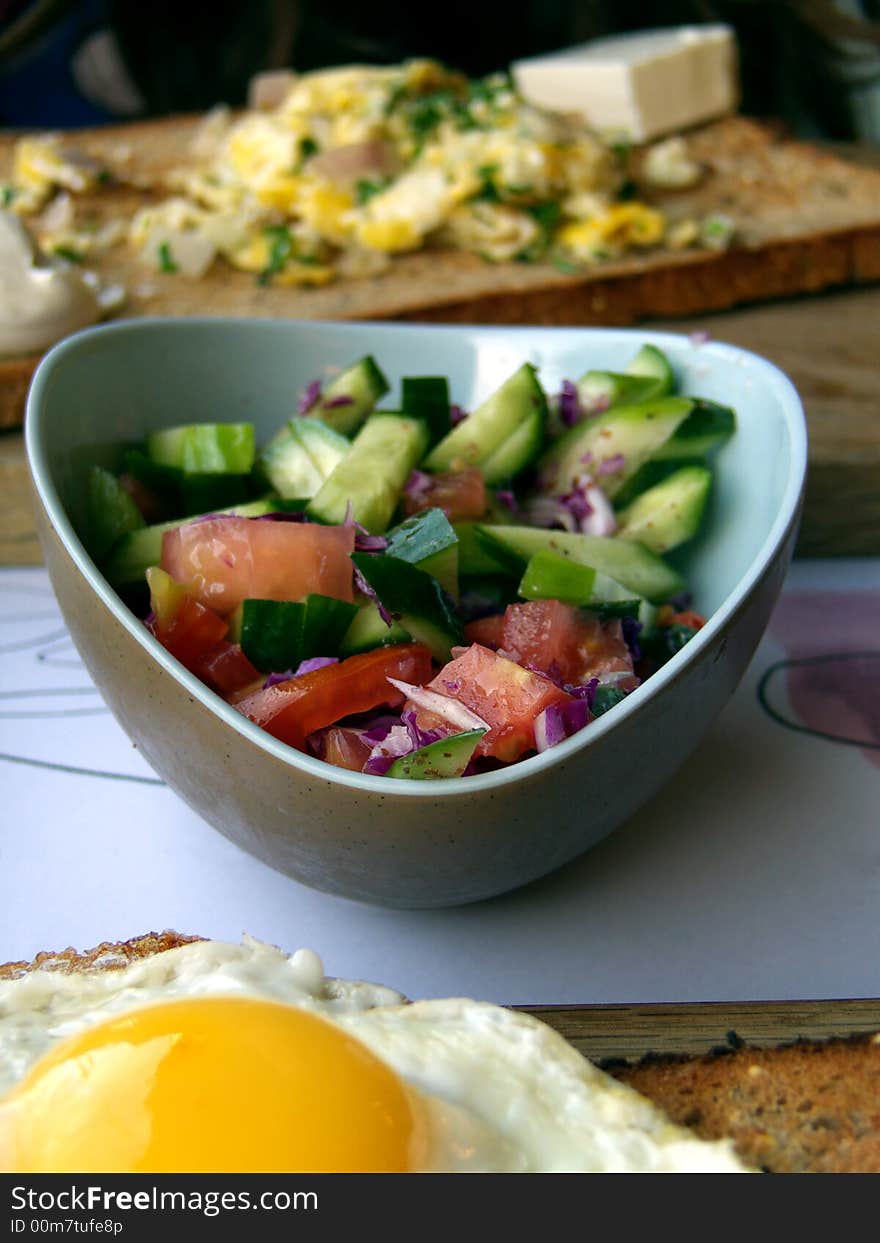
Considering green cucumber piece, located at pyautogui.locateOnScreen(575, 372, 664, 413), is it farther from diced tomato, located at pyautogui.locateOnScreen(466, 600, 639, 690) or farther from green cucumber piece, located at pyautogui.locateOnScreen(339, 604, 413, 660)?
green cucumber piece, located at pyautogui.locateOnScreen(339, 604, 413, 660)

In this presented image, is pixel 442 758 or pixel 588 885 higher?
pixel 442 758

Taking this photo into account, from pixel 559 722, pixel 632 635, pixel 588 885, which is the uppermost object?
pixel 559 722

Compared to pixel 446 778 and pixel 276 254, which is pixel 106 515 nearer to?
pixel 446 778

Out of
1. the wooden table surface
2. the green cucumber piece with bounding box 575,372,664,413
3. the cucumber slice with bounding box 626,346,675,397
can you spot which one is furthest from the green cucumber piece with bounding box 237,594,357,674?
the wooden table surface

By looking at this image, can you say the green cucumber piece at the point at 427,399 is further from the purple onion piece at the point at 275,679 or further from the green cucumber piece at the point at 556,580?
the purple onion piece at the point at 275,679

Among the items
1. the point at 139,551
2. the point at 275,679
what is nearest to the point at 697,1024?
the point at 275,679

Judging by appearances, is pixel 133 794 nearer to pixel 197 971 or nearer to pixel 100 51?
pixel 197 971

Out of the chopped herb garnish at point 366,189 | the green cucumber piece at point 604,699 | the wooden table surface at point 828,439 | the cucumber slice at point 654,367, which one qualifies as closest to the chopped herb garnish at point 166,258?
the chopped herb garnish at point 366,189
